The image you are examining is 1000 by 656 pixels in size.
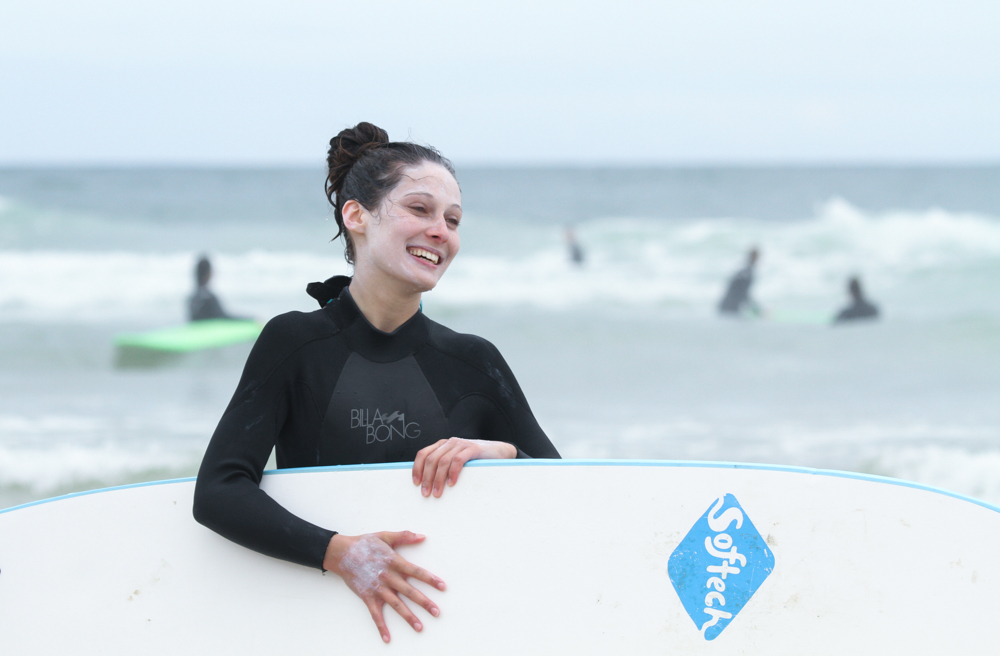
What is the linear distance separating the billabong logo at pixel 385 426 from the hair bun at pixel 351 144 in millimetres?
445

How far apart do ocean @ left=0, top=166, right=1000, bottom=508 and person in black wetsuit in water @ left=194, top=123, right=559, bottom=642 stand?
11.2 feet

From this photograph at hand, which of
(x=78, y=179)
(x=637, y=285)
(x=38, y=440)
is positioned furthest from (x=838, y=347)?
(x=78, y=179)

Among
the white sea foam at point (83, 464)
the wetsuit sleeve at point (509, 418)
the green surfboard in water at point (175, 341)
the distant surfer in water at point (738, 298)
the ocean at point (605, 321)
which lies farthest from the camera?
the distant surfer in water at point (738, 298)

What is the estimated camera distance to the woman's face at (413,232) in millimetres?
1524

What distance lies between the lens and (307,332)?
154cm

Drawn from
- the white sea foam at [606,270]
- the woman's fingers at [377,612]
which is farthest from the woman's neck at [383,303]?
the white sea foam at [606,270]

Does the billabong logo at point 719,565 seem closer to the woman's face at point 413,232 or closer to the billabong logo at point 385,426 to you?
the billabong logo at point 385,426

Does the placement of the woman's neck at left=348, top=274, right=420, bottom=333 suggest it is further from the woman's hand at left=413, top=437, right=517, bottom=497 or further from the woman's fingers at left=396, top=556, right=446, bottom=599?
the woman's fingers at left=396, top=556, right=446, bottom=599

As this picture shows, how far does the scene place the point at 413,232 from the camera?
1.53 metres

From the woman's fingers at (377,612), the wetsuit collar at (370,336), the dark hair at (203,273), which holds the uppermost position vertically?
the dark hair at (203,273)

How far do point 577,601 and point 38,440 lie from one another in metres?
4.77

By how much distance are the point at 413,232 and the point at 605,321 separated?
10661mm

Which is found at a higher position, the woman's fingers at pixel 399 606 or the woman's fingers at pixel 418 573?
the woman's fingers at pixel 418 573

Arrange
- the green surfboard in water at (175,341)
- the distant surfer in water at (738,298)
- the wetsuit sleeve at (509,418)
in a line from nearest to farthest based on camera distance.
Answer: the wetsuit sleeve at (509,418) → the green surfboard in water at (175,341) → the distant surfer in water at (738,298)
